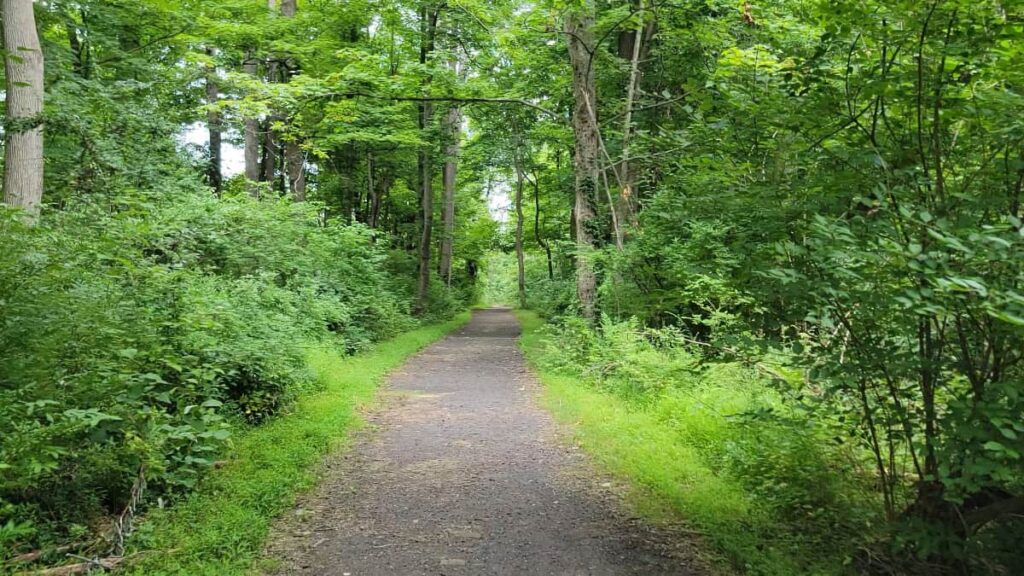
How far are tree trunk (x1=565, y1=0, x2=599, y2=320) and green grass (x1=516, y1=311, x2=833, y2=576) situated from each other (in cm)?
368

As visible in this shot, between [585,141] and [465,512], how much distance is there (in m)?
8.31

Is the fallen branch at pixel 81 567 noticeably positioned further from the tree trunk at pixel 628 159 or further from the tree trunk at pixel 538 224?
the tree trunk at pixel 538 224

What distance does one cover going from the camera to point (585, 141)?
11.3 metres

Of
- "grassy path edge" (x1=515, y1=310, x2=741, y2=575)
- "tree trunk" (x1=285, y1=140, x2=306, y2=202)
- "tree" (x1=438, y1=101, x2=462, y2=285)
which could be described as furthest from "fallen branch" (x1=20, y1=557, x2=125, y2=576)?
"tree" (x1=438, y1=101, x2=462, y2=285)

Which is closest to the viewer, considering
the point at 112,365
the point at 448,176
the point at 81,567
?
the point at 81,567

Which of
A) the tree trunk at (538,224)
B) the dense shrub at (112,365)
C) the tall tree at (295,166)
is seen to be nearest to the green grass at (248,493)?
the dense shrub at (112,365)

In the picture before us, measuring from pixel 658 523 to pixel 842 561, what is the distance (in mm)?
1301

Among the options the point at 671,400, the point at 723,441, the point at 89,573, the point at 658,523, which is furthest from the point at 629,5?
the point at 89,573

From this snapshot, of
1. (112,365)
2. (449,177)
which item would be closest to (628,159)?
(112,365)

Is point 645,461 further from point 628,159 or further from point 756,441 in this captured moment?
point 628,159

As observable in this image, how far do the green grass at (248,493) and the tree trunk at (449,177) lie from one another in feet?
39.9

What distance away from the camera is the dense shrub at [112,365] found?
373 cm

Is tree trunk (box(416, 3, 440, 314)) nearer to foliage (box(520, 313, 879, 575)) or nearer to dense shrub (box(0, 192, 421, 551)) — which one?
dense shrub (box(0, 192, 421, 551))

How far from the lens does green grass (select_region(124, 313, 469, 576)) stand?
370cm
